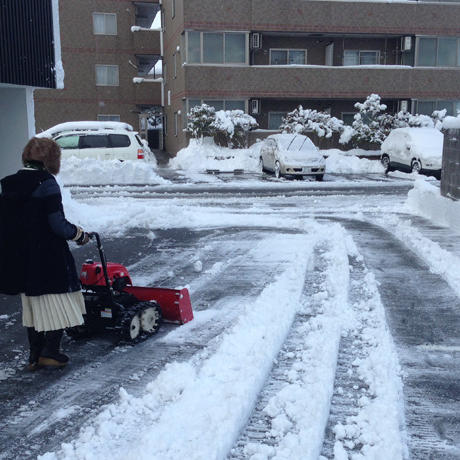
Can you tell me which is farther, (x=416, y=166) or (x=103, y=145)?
(x=416, y=166)

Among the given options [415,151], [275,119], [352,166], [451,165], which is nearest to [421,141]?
[415,151]

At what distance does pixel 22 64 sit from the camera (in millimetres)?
8555

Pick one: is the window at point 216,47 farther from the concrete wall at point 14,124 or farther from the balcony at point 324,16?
the concrete wall at point 14,124

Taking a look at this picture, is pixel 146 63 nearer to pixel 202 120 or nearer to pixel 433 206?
pixel 202 120

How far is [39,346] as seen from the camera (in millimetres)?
3953

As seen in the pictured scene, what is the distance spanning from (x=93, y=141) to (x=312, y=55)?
14033 millimetres

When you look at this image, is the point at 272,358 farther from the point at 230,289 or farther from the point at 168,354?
the point at 230,289

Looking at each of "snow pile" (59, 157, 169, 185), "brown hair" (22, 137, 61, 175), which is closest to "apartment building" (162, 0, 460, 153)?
"snow pile" (59, 157, 169, 185)

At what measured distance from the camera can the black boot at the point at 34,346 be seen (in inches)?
155

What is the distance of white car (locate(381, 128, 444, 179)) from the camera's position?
18.8 meters

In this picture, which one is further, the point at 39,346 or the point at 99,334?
the point at 99,334

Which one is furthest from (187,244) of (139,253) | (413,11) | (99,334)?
(413,11)

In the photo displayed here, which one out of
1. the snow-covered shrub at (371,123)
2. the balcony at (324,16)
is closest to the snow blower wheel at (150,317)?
the snow-covered shrub at (371,123)

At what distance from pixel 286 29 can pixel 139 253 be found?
→ 21.2 meters
